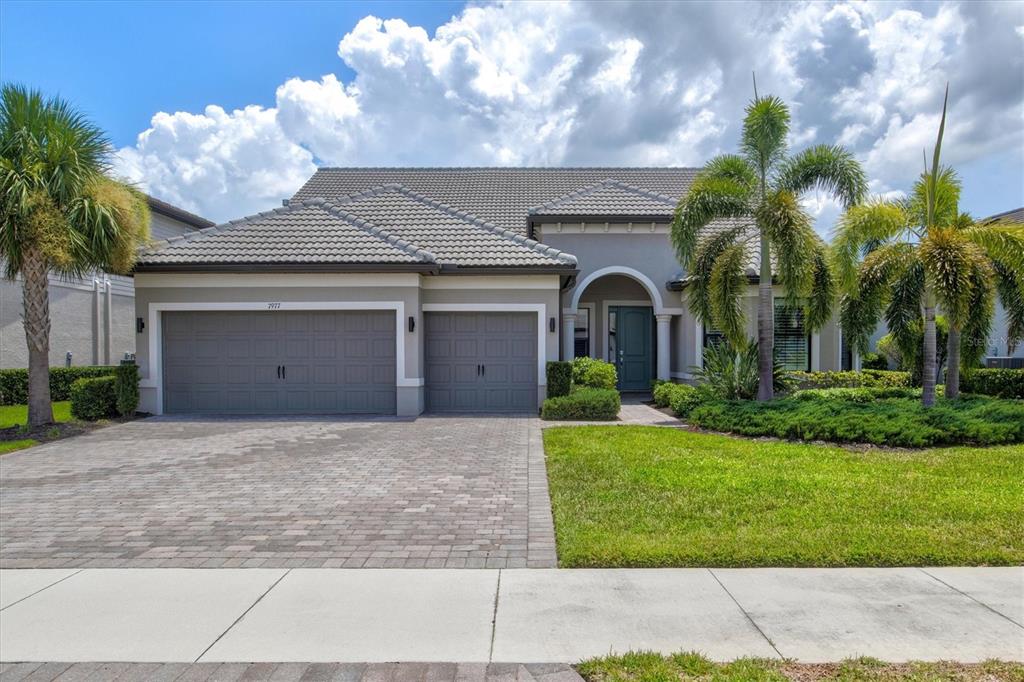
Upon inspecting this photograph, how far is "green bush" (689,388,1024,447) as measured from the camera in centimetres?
1018

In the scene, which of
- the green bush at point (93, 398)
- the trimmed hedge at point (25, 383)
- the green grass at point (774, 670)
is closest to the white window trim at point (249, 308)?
the green bush at point (93, 398)

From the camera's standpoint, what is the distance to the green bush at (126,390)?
13930mm

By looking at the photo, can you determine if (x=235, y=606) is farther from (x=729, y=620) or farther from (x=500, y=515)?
(x=729, y=620)

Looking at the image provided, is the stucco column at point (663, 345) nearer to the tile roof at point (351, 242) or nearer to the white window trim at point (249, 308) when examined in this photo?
the tile roof at point (351, 242)

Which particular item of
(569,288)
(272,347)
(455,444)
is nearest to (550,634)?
(455,444)

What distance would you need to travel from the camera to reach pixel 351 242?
14.7 metres

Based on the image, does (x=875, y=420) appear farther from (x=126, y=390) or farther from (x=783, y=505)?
(x=126, y=390)

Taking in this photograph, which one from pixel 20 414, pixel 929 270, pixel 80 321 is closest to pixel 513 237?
pixel 929 270

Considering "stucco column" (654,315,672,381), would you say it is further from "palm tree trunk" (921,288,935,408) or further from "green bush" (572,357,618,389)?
"palm tree trunk" (921,288,935,408)

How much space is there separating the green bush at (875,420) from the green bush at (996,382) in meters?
4.96

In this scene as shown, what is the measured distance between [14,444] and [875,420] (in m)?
14.8

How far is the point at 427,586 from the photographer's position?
4.97 meters

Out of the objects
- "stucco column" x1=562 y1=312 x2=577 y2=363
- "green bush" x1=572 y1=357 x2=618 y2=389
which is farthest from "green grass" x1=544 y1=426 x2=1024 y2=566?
"stucco column" x1=562 y1=312 x2=577 y2=363

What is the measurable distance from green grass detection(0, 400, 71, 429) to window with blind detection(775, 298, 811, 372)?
56.3ft
